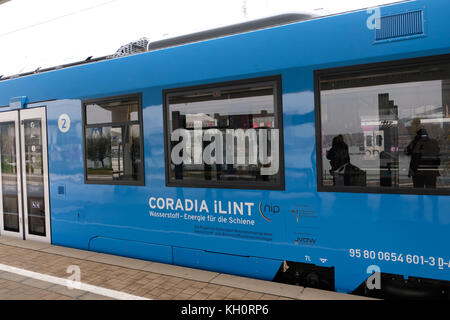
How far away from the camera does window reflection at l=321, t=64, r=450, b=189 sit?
2.98 meters

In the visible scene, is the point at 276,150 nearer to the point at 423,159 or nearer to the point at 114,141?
the point at 423,159

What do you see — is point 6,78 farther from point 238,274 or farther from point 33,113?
point 238,274

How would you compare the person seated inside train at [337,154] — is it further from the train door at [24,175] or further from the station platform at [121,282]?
the train door at [24,175]

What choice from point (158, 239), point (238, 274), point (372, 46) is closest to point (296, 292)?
point (238, 274)

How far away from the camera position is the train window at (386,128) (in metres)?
2.98

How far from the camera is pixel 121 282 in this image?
4.03m

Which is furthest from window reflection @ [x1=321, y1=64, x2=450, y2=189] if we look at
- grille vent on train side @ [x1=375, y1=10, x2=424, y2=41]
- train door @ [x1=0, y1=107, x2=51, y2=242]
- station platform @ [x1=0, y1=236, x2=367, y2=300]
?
train door @ [x1=0, y1=107, x2=51, y2=242]

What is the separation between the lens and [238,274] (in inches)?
156

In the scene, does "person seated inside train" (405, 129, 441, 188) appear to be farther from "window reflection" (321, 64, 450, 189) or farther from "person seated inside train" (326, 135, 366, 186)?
"person seated inside train" (326, 135, 366, 186)

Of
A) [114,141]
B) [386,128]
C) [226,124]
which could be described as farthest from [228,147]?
[114,141]

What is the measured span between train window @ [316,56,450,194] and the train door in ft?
14.5

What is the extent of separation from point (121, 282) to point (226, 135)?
2.03 metres
